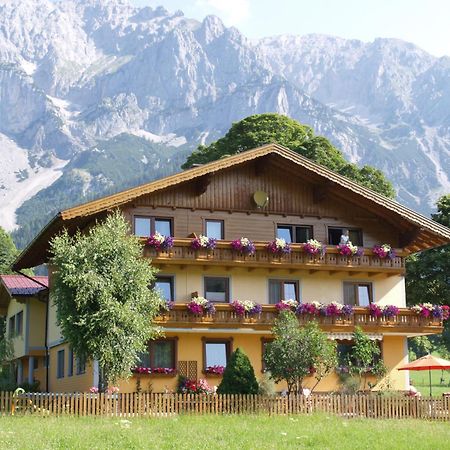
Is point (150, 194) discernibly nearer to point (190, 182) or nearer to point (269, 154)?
point (190, 182)

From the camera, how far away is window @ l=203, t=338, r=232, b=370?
35487 millimetres

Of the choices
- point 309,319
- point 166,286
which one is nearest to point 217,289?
point 166,286

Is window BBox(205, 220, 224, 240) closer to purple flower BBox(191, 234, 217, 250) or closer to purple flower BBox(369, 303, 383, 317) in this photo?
purple flower BBox(191, 234, 217, 250)

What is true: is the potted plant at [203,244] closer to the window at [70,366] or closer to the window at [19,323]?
the window at [70,366]

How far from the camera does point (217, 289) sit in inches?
→ 1442

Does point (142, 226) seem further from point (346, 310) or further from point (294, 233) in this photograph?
point (346, 310)

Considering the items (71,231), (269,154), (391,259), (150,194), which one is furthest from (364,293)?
(71,231)

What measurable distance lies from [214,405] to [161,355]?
968 cm

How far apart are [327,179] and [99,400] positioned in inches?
659

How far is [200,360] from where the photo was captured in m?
35.3

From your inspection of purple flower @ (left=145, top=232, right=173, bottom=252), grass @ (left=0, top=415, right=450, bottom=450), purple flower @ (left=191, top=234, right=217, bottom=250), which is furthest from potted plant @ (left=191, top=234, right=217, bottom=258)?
grass @ (left=0, top=415, right=450, bottom=450)

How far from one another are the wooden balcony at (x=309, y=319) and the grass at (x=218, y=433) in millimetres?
10044

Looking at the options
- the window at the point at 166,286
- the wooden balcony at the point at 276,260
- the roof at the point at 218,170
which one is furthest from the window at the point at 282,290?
the roof at the point at 218,170

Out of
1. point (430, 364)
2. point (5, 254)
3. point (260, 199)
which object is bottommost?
point (430, 364)
